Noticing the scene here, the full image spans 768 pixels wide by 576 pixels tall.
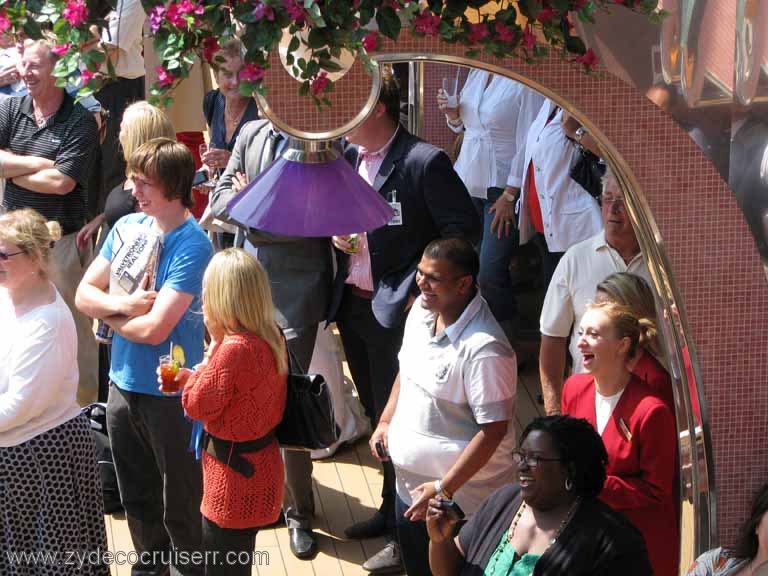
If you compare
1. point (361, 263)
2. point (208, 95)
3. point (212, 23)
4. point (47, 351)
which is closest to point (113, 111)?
point (208, 95)

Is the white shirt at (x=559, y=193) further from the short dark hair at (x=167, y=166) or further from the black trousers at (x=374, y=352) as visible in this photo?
the short dark hair at (x=167, y=166)

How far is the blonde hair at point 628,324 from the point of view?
360 cm

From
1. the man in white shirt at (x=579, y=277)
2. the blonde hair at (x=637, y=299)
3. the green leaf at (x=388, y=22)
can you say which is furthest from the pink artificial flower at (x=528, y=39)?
the man in white shirt at (x=579, y=277)

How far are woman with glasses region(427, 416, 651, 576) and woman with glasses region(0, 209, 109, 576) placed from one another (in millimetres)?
1476

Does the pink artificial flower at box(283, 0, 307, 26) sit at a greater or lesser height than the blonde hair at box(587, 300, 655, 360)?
greater

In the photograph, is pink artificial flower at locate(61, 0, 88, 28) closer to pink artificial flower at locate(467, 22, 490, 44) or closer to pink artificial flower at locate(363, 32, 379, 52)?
pink artificial flower at locate(363, 32, 379, 52)

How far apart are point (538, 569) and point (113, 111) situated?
4522 millimetres

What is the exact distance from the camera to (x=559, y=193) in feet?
17.4

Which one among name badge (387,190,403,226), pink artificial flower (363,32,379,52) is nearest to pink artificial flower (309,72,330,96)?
pink artificial flower (363,32,379,52)

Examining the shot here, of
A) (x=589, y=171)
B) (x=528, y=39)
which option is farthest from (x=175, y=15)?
(x=589, y=171)

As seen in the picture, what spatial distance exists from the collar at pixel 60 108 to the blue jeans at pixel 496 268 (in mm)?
2080

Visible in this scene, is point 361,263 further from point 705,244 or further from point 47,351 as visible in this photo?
point 705,244

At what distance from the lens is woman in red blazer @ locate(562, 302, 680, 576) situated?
11.4ft

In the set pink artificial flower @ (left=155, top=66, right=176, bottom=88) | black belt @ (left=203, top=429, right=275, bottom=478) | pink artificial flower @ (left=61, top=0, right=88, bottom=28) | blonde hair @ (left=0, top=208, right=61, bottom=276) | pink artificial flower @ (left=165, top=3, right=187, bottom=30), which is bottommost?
black belt @ (left=203, top=429, right=275, bottom=478)
